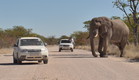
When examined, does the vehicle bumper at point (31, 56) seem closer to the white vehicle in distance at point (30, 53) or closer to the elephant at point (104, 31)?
the white vehicle in distance at point (30, 53)

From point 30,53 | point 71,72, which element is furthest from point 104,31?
point 71,72

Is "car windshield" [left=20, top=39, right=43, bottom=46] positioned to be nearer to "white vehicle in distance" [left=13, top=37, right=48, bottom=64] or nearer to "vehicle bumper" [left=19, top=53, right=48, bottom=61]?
"white vehicle in distance" [left=13, top=37, right=48, bottom=64]

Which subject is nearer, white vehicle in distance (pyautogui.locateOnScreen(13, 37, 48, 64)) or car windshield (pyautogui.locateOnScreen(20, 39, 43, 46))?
white vehicle in distance (pyautogui.locateOnScreen(13, 37, 48, 64))

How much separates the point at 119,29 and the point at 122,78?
21.4 metres

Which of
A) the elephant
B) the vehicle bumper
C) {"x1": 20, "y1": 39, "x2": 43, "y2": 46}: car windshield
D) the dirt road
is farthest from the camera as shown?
the elephant

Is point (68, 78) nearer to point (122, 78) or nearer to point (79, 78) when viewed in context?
point (79, 78)

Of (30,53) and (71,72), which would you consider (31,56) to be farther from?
(71,72)

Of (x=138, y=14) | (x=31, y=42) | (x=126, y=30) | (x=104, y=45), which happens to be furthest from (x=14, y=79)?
(x=138, y=14)

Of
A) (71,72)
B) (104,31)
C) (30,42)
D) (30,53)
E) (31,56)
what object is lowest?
(71,72)

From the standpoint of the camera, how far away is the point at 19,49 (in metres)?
23.6

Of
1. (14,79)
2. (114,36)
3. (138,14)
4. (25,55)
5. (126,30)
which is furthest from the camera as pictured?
(138,14)

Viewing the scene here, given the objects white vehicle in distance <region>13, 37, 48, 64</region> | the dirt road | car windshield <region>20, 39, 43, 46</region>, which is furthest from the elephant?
the dirt road

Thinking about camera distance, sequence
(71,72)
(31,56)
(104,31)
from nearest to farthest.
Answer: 1. (71,72)
2. (31,56)
3. (104,31)

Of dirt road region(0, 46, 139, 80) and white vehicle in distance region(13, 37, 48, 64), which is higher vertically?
white vehicle in distance region(13, 37, 48, 64)
